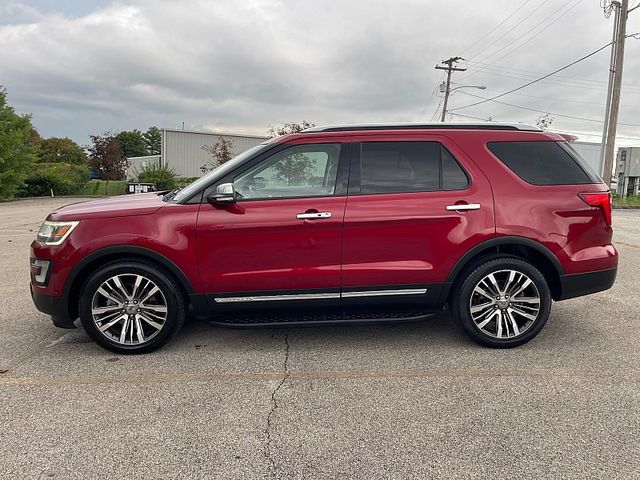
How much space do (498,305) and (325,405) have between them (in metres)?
1.80

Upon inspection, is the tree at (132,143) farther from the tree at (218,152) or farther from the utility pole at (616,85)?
the utility pole at (616,85)

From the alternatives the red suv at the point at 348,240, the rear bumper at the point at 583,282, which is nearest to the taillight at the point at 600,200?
the red suv at the point at 348,240

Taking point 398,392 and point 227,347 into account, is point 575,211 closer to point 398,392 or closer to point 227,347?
point 398,392

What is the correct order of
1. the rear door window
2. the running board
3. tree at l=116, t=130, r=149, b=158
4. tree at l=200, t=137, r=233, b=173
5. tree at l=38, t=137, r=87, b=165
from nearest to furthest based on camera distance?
1. the running board
2. the rear door window
3. tree at l=200, t=137, r=233, b=173
4. tree at l=38, t=137, r=87, b=165
5. tree at l=116, t=130, r=149, b=158

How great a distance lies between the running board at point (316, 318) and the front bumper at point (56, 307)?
1.17 meters

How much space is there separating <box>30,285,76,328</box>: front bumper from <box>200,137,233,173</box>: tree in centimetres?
2961

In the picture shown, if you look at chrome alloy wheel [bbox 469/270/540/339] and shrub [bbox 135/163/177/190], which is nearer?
chrome alloy wheel [bbox 469/270/540/339]

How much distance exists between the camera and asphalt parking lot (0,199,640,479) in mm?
2395

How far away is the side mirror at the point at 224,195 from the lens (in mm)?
3568

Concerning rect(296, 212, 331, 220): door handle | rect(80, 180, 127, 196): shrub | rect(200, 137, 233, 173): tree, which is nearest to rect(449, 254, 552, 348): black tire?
rect(296, 212, 331, 220): door handle

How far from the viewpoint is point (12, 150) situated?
2644 centimetres

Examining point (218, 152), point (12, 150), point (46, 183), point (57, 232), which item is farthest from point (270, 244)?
point (46, 183)

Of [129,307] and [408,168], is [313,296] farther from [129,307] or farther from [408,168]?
[129,307]

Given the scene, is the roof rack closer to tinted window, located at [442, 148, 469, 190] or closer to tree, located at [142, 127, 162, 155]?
tinted window, located at [442, 148, 469, 190]
